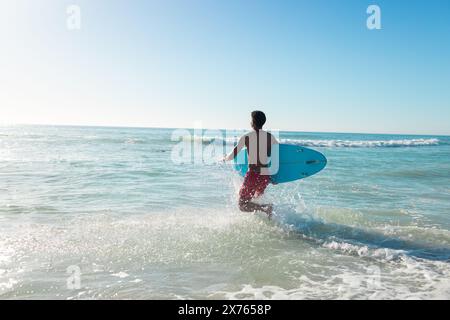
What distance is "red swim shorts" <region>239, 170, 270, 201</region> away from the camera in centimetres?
669

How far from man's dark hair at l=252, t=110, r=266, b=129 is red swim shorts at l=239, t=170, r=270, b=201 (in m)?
0.86

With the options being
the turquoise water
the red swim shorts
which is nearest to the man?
the red swim shorts

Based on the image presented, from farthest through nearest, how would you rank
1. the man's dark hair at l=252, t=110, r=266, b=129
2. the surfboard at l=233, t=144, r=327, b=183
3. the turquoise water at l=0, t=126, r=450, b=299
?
the surfboard at l=233, t=144, r=327, b=183 → the man's dark hair at l=252, t=110, r=266, b=129 → the turquoise water at l=0, t=126, r=450, b=299

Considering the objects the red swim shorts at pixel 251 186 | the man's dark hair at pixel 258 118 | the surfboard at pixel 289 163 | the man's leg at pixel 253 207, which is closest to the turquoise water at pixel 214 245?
the man's leg at pixel 253 207

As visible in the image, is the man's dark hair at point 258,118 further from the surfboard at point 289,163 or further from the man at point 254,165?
the surfboard at point 289,163

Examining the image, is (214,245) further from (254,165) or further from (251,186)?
(254,165)

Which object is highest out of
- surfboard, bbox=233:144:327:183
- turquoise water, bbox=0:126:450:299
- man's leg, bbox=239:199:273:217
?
surfboard, bbox=233:144:327:183

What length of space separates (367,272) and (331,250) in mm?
842

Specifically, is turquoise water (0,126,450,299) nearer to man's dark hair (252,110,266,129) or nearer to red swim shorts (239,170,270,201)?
red swim shorts (239,170,270,201)

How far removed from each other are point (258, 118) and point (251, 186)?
118 centimetres

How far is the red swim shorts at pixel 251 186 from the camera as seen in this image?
6688mm
